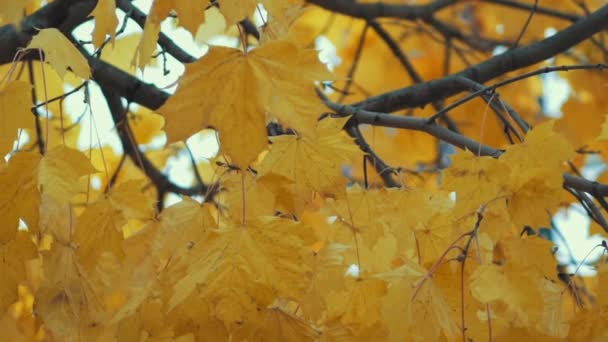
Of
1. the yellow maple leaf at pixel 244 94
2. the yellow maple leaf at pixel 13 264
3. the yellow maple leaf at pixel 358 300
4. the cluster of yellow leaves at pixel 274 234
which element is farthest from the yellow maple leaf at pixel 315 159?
the yellow maple leaf at pixel 13 264

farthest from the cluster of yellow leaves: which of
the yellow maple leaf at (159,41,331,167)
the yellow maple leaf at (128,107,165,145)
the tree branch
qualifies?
the yellow maple leaf at (128,107,165,145)

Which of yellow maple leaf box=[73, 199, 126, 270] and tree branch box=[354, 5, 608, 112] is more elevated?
tree branch box=[354, 5, 608, 112]

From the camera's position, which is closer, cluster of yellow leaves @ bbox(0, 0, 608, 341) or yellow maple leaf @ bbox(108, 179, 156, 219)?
cluster of yellow leaves @ bbox(0, 0, 608, 341)

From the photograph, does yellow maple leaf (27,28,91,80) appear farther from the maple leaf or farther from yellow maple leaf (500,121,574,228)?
yellow maple leaf (500,121,574,228)

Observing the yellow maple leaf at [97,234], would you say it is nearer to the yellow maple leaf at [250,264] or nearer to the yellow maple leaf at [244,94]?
the yellow maple leaf at [250,264]

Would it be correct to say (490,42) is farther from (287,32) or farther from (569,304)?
(287,32)

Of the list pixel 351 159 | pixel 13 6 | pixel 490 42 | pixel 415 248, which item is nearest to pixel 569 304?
pixel 490 42

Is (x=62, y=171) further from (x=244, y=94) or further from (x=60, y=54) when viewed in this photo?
(x=244, y=94)
